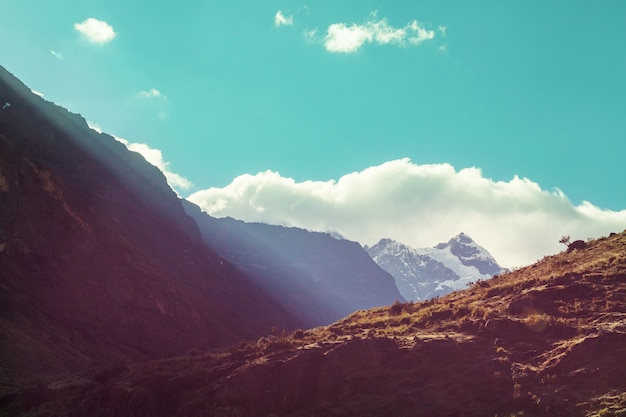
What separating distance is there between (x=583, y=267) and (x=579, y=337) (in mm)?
8954

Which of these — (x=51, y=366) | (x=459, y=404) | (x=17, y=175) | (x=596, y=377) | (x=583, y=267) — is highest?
(x=17, y=175)

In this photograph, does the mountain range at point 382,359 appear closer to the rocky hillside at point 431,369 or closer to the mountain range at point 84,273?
the rocky hillside at point 431,369

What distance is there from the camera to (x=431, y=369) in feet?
86.4

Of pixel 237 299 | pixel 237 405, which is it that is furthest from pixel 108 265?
pixel 237 405

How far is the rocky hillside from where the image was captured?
22.5 metres

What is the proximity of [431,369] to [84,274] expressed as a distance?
68182 mm

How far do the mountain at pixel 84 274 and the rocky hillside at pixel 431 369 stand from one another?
17748 mm

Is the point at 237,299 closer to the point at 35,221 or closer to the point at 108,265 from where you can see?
the point at 108,265

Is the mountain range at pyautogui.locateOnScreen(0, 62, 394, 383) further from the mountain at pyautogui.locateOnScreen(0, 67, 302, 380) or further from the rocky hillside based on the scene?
the rocky hillside

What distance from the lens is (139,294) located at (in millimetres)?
91312

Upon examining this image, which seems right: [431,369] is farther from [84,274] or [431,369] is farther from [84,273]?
[84,273]

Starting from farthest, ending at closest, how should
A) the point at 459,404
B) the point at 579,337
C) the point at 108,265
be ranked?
the point at 108,265, the point at 579,337, the point at 459,404

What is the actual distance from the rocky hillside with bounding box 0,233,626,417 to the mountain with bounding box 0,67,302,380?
17748 mm

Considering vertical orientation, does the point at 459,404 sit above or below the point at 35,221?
below
